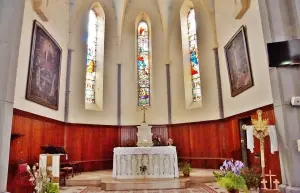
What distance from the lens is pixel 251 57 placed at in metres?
8.20

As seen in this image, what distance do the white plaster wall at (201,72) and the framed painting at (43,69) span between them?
18.4ft

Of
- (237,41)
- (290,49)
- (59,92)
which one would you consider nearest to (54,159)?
(59,92)

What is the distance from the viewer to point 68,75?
1088cm

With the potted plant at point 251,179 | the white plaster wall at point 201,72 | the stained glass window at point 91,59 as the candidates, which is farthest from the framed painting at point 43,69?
the potted plant at point 251,179

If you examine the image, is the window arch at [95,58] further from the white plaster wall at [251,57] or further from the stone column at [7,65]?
the stone column at [7,65]

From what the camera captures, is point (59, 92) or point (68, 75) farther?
point (68, 75)

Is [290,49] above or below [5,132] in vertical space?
above

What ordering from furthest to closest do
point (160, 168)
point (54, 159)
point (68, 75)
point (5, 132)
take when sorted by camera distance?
point (68, 75)
point (160, 168)
point (54, 159)
point (5, 132)

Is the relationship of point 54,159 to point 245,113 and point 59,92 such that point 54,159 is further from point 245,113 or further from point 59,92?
point 245,113

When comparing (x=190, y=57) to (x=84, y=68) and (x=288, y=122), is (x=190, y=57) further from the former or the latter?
(x=288, y=122)

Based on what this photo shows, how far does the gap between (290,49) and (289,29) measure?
0.67 metres

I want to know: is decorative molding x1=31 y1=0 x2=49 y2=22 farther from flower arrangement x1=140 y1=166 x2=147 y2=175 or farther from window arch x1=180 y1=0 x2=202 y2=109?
window arch x1=180 y1=0 x2=202 y2=109

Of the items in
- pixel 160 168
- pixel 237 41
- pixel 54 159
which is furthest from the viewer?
pixel 237 41

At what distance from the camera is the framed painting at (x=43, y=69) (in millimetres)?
7934
